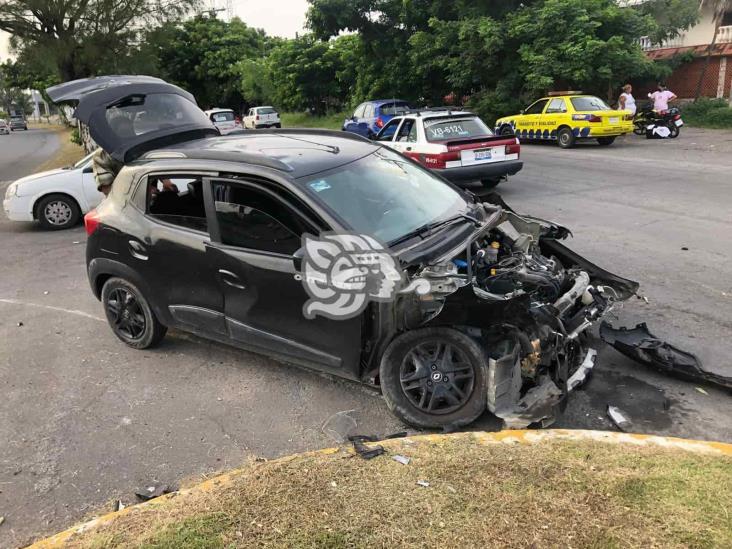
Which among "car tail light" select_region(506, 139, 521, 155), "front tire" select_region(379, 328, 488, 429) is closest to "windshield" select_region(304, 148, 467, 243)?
"front tire" select_region(379, 328, 488, 429)

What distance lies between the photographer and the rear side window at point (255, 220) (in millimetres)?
3926

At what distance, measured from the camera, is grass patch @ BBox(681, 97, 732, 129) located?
19320 mm

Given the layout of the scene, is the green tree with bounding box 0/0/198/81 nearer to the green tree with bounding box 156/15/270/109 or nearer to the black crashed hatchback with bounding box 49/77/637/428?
the black crashed hatchback with bounding box 49/77/637/428

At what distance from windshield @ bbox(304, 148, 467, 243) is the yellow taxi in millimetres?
13278

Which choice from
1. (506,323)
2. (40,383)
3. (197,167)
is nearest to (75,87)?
(197,167)

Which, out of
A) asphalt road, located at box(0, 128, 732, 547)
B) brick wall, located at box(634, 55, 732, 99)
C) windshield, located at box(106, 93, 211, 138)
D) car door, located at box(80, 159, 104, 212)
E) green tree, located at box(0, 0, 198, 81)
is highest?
green tree, located at box(0, 0, 198, 81)

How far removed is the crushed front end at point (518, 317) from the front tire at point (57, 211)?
8252mm

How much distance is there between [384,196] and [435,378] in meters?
1.39

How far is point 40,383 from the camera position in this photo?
15.2 ft

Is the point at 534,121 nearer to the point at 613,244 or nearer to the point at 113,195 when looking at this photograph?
the point at 613,244

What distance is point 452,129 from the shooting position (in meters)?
10.4

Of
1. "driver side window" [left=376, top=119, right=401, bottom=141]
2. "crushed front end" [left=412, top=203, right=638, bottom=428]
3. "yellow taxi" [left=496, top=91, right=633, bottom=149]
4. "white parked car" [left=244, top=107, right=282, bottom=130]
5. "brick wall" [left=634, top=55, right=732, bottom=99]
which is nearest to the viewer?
"crushed front end" [left=412, top=203, right=638, bottom=428]

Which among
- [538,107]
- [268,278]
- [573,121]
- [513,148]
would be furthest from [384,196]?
[538,107]

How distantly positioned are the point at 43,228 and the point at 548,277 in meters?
9.24
